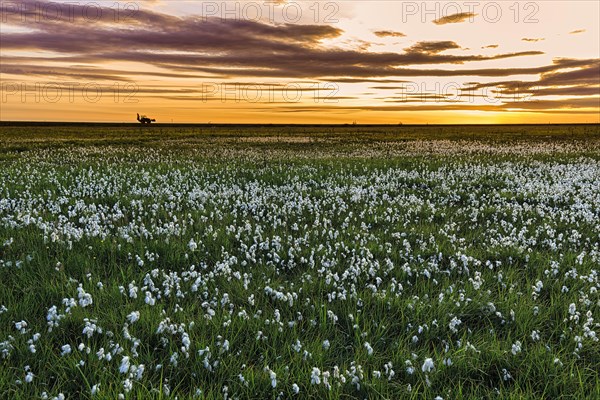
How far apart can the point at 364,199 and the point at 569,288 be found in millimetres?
6992

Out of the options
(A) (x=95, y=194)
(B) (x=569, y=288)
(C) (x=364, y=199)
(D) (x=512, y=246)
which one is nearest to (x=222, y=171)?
(A) (x=95, y=194)

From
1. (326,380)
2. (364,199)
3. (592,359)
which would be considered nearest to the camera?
(326,380)

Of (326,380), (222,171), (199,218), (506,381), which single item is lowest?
(506,381)

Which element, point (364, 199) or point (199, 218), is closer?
point (199, 218)

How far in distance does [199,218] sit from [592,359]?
793cm

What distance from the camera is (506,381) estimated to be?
4.32 metres

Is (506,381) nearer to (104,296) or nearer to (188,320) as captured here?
(188,320)

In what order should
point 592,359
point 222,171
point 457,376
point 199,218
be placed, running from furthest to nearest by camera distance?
1. point 222,171
2. point 199,218
3. point 592,359
4. point 457,376

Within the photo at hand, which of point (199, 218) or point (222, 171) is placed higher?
point (222, 171)

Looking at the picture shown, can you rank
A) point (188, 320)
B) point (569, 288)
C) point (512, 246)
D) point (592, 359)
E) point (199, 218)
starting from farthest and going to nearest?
point (199, 218) → point (512, 246) → point (569, 288) → point (188, 320) → point (592, 359)

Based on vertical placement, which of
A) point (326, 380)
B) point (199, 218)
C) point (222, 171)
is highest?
point (222, 171)

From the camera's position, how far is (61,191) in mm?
13609

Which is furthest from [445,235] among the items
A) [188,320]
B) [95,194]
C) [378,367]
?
[95,194]

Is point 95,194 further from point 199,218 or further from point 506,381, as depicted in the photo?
point 506,381
